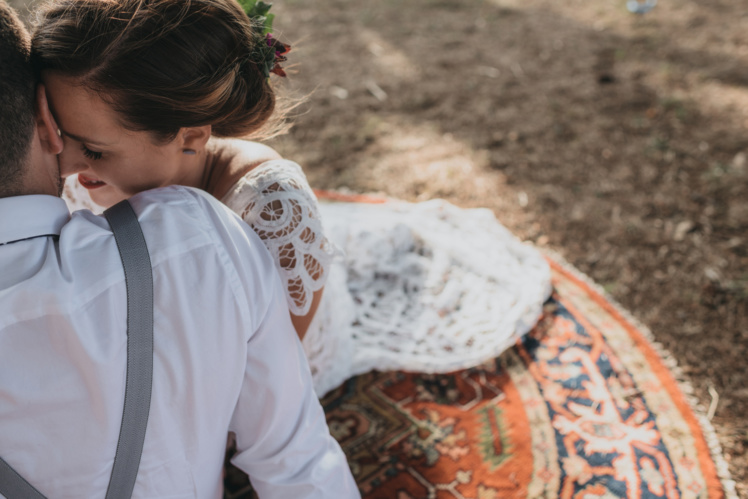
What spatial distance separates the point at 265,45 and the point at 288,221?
1.41ft

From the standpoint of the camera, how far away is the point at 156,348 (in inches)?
41.3

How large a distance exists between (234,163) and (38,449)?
2.88 ft

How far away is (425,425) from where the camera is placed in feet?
6.46

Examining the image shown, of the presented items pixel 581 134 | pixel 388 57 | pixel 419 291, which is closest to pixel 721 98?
pixel 581 134

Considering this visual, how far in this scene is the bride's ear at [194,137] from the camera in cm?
139

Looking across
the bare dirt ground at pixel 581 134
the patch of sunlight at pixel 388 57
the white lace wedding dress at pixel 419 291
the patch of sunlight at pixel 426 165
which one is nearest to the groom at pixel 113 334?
the white lace wedding dress at pixel 419 291

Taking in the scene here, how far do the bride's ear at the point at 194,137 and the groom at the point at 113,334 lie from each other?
0.86ft

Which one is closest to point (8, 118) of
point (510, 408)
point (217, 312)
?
point (217, 312)

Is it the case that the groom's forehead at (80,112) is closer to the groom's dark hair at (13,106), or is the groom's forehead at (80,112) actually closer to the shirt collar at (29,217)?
the groom's dark hair at (13,106)

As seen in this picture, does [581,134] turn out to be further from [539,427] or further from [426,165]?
[539,427]

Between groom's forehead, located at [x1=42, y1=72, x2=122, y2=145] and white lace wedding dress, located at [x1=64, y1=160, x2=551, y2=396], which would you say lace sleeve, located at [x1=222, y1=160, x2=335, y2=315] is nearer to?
white lace wedding dress, located at [x1=64, y1=160, x2=551, y2=396]

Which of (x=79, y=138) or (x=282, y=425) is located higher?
(x=79, y=138)

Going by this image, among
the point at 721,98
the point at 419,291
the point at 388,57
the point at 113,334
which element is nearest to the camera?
the point at 113,334

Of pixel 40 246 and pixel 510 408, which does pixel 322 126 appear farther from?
pixel 40 246
